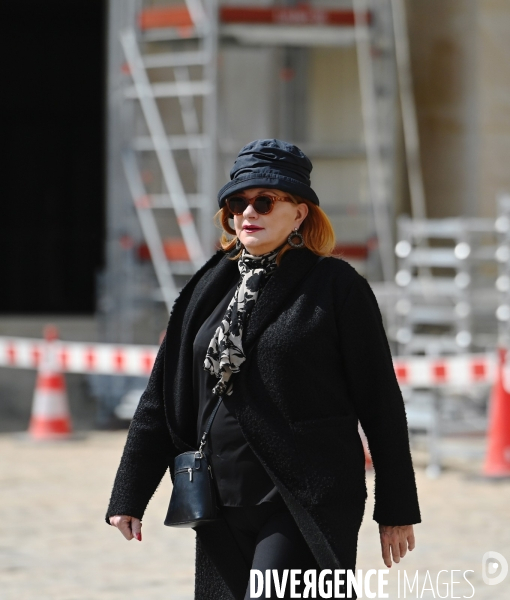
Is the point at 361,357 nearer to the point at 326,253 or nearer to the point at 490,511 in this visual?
the point at 326,253

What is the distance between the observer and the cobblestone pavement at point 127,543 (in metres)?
6.33

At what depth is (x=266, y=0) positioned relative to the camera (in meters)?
12.8

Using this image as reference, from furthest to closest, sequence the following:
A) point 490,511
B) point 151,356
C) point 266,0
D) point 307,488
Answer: point 266,0 < point 151,356 < point 490,511 < point 307,488

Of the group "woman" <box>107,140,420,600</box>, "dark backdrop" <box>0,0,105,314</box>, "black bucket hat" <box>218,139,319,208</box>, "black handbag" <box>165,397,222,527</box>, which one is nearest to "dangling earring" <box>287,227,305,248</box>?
"woman" <box>107,140,420,600</box>

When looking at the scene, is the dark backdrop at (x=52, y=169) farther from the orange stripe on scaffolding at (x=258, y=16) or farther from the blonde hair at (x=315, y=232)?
the blonde hair at (x=315, y=232)

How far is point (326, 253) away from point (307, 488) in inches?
27.9

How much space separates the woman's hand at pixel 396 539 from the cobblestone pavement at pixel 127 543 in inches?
90.3

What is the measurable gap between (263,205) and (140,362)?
7188 millimetres

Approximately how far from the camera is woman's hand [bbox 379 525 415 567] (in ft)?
12.7

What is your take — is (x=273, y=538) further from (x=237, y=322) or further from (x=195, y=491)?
(x=237, y=322)

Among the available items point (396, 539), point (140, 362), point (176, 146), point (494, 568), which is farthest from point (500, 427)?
point (396, 539)

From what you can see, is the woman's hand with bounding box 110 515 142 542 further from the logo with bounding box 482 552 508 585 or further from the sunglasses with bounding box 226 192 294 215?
the logo with bounding box 482 552 508 585

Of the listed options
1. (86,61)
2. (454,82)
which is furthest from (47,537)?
(86,61)

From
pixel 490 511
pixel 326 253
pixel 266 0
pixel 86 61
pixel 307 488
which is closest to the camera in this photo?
pixel 307 488
